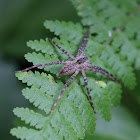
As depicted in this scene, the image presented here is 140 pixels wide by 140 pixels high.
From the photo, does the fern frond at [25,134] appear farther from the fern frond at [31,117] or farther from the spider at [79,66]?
the spider at [79,66]

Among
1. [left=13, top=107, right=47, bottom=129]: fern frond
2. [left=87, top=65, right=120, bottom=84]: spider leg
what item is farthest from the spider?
[left=13, top=107, right=47, bottom=129]: fern frond

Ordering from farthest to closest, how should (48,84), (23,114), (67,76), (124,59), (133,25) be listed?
(133,25) → (124,59) → (67,76) → (48,84) → (23,114)

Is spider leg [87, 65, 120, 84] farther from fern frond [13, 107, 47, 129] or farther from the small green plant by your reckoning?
fern frond [13, 107, 47, 129]

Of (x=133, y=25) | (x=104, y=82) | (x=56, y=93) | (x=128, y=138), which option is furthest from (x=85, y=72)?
(x=128, y=138)

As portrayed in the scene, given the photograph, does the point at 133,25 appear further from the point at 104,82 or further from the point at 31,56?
the point at 31,56

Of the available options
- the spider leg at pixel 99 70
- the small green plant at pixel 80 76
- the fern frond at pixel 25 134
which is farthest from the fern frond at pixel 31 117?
the spider leg at pixel 99 70

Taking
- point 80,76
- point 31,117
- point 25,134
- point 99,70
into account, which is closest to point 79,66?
point 80,76

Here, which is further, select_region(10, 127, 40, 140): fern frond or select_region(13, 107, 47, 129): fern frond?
select_region(13, 107, 47, 129): fern frond

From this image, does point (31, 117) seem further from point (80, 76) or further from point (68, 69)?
point (80, 76)
